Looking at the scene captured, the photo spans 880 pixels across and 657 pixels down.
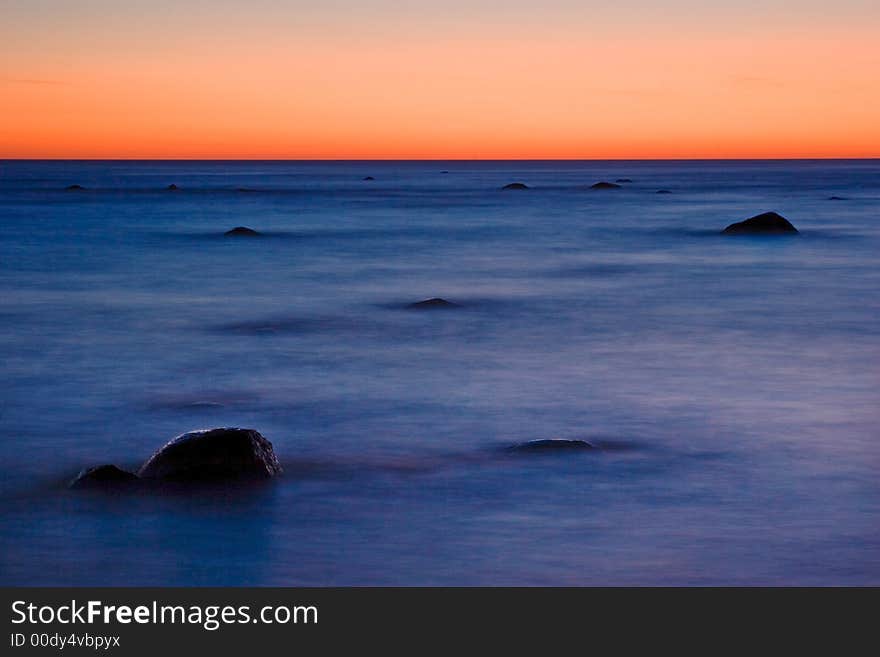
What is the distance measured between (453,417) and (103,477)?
3.32 m

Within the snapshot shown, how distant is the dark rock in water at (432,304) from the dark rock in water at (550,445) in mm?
9651

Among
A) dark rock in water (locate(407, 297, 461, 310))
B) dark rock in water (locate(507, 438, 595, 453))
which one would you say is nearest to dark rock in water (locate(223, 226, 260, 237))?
dark rock in water (locate(407, 297, 461, 310))

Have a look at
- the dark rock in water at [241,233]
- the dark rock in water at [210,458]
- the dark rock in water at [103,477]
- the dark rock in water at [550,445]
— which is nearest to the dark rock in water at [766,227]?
the dark rock in water at [241,233]

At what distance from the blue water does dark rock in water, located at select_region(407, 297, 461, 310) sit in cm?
72

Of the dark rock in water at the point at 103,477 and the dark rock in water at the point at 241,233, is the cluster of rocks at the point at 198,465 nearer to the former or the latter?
the dark rock in water at the point at 103,477

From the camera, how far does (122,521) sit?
7.53m

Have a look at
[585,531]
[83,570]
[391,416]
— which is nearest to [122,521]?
[83,570]

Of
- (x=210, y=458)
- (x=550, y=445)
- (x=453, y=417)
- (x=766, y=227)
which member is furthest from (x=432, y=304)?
(x=766, y=227)

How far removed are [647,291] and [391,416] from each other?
39.4 ft

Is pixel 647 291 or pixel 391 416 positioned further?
pixel 647 291

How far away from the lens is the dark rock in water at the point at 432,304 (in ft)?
62.8

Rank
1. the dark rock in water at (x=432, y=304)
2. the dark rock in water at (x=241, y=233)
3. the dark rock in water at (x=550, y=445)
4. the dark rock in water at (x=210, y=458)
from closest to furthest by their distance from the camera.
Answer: the dark rock in water at (x=210, y=458), the dark rock in water at (x=550, y=445), the dark rock in water at (x=432, y=304), the dark rock in water at (x=241, y=233)

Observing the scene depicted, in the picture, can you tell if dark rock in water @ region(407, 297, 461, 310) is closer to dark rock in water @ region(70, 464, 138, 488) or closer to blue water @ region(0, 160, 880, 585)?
blue water @ region(0, 160, 880, 585)

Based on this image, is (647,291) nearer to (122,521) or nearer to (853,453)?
(853,453)
